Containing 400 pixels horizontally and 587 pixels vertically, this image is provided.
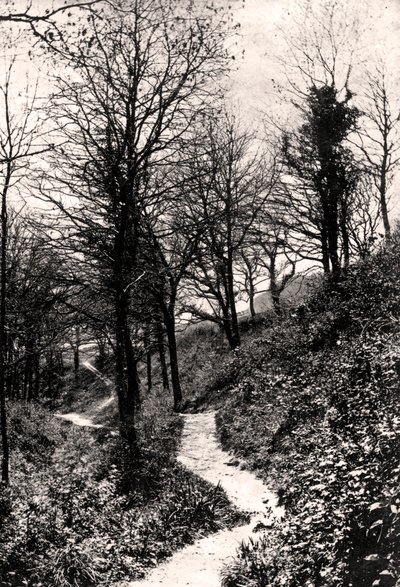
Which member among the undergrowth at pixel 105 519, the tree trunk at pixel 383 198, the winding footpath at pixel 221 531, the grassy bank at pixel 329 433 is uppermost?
the tree trunk at pixel 383 198

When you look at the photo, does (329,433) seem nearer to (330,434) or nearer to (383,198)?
(330,434)

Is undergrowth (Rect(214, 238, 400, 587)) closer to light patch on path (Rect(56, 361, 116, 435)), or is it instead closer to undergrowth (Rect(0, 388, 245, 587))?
undergrowth (Rect(0, 388, 245, 587))

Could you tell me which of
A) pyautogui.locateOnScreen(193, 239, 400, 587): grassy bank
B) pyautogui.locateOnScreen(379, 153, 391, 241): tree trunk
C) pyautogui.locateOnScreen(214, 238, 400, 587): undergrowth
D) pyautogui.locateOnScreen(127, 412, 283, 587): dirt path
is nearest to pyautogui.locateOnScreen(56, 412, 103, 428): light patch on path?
pyautogui.locateOnScreen(214, 238, 400, 587): undergrowth

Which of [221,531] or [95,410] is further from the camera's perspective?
[95,410]

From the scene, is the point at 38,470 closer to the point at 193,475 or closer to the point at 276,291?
the point at 193,475

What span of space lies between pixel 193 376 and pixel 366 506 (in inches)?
829

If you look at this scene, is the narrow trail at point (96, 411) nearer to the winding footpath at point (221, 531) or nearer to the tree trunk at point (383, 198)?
the winding footpath at point (221, 531)

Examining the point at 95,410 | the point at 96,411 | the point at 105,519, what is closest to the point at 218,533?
the point at 105,519

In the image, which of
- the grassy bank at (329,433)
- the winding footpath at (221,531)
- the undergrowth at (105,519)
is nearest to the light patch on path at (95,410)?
the grassy bank at (329,433)

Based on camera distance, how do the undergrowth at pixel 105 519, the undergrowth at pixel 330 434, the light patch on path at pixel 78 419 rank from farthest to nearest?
the light patch on path at pixel 78 419
the undergrowth at pixel 105 519
the undergrowth at pixel 330 434

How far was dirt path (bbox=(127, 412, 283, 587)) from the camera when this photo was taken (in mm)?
6414

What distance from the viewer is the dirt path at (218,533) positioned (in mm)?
6414

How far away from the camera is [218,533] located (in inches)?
304

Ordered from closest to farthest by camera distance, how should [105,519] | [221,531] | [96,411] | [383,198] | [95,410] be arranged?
[105,519] < [221,531] < [383,198] < [96,411] < [95,410]
